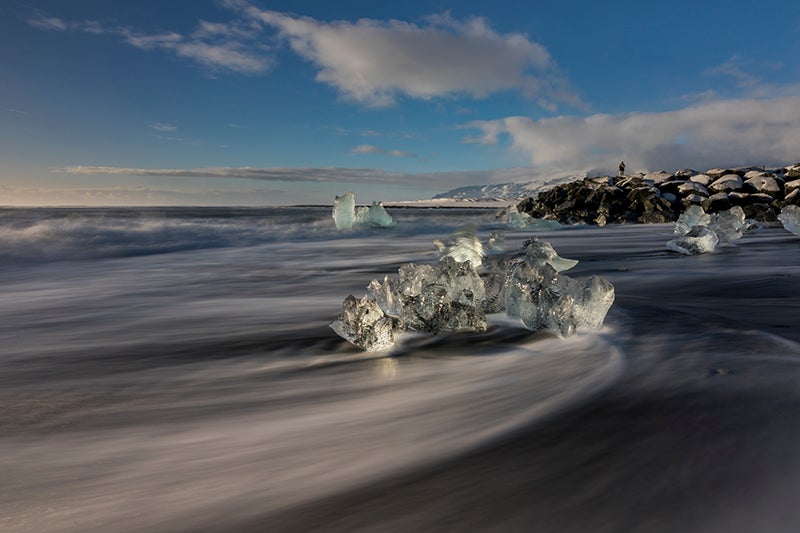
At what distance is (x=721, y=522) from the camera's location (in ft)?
2.99

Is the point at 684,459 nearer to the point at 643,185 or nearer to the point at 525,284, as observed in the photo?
the point at 525,284

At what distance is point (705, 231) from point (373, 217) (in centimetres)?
1644

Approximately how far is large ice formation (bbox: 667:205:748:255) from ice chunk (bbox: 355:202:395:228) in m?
13.7

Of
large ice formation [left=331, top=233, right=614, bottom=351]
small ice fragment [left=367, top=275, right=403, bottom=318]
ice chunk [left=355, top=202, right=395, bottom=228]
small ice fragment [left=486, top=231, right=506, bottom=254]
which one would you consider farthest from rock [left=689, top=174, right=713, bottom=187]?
small ice fragment [left=367, top=275, right=403, bottom=318]

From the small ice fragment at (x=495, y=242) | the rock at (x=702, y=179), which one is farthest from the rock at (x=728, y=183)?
the small ice fragment at (x=495, y=242)

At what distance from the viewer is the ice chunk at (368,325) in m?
2.46

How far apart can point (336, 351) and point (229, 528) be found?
1.52m

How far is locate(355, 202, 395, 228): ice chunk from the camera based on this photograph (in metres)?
21.8

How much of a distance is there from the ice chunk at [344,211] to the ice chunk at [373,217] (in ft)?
1.31

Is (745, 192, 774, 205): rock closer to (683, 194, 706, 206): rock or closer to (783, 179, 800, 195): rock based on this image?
(783, 179, 800, 195): rock

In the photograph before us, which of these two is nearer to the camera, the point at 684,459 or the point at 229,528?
the point at 229,528

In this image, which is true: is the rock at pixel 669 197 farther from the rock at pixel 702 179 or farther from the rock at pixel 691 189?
the rock at pixel 702 179

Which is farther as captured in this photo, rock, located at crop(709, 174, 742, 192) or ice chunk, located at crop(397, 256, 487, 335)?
rock, located at crop(709, 174, 742, 192)

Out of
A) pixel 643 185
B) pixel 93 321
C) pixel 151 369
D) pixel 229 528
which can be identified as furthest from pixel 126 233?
pixel 643 185
